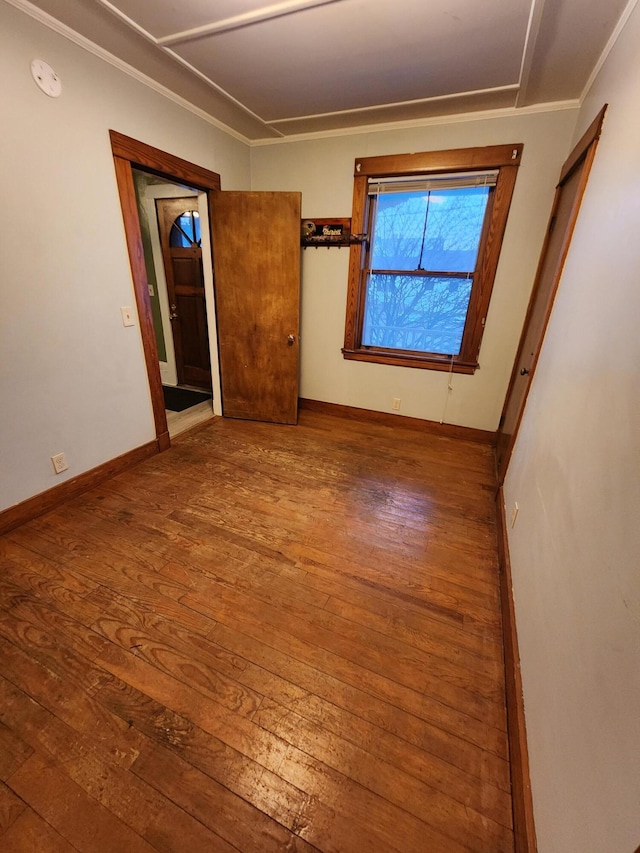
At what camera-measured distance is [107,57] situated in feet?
6.40

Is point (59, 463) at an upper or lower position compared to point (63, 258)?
lower

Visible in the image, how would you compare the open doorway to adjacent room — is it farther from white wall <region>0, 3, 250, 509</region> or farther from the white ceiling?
the white ceiling

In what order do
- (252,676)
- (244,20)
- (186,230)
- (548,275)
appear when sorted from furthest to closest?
(186,230), (548,275), (244,20), (252,676)

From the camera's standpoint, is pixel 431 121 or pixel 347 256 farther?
pixel 347 256

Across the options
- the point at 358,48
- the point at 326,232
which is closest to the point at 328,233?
the point at 326,232

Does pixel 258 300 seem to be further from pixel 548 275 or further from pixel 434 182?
pixel 548 275

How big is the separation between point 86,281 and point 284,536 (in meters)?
1.97

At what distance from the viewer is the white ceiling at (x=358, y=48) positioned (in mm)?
1567

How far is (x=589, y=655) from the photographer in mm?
783

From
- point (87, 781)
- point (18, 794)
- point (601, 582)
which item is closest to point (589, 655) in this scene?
point (601, 582)

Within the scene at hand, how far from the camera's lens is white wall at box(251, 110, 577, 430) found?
2477mm

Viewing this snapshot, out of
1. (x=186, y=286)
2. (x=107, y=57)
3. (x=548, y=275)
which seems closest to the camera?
(x=107, y=57)

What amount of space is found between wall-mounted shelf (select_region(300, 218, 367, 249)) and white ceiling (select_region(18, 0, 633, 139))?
761 mm

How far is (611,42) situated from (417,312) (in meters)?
1.75
